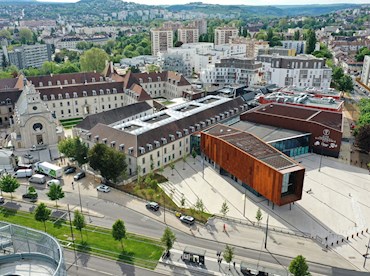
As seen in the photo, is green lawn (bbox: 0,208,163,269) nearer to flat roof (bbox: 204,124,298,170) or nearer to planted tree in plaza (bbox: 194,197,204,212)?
planted tree in plaza (bbox: 194,197,204,212)

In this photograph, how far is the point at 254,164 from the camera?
6172 centimetres

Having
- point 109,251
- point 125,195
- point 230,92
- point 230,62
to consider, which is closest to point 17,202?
point 125,195

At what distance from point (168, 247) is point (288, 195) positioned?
24734 mm

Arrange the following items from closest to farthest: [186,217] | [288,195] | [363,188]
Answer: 1. [186,217]
2. [288,195]
3. [363,188]

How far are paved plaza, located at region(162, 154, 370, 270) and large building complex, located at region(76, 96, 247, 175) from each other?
13.4 ft

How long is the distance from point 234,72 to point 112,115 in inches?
2804

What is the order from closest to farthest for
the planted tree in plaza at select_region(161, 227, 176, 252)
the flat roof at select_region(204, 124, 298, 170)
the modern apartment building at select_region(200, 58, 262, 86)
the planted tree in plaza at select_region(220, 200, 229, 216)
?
1. the planted tree in plaza at select_region(161, 227, 176, 252)
2. the planted tree in plaza at select_region(220, 200, 229, 216)
3. the flat roof at select_region(204, 124, 298, 170)
4. the modern apartment building at select_region(200, 58, 262, 86)

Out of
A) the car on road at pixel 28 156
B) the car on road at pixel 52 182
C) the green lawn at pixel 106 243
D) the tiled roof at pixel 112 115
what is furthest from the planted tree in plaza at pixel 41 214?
the tiled roof at pixel 112 115

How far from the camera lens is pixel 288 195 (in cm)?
5928

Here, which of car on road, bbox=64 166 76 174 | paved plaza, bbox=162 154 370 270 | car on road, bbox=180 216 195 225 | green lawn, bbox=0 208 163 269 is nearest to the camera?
green lawn, bbox=0 208 163 269

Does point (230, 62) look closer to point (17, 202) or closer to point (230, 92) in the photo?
point (230, 92)

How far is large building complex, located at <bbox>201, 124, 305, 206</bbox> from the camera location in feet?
190

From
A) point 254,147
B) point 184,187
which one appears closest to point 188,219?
point 184,187

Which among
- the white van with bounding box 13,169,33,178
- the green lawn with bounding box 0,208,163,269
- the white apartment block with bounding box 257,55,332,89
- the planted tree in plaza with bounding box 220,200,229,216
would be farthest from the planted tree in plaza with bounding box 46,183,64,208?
the white apartment block with bounding box 257,55,332,89
